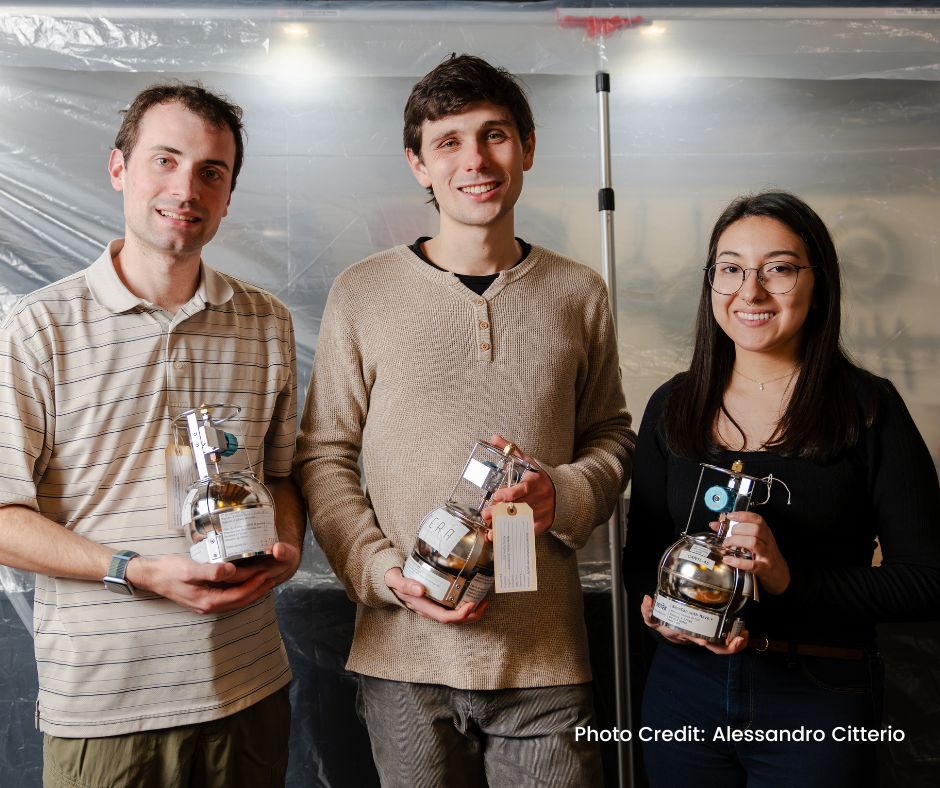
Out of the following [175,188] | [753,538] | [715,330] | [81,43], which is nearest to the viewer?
[753,538]

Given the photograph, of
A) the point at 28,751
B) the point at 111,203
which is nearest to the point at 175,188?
the point at 111,203

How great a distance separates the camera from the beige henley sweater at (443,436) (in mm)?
1388

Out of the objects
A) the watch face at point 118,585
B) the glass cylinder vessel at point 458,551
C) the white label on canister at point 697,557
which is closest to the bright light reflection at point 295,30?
the glass cylinder vessel at point 458,551

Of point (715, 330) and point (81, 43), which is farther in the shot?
point (81, 43)

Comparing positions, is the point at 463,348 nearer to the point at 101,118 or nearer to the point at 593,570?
the point at 593,570

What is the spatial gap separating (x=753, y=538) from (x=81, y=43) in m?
1.80

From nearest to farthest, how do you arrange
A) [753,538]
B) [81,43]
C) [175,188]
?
[753,538], [175,188], [81,43]

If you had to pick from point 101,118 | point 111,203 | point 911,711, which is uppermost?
point 101,118

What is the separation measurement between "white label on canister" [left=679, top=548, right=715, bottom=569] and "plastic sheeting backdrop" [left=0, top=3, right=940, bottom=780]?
2.99ft

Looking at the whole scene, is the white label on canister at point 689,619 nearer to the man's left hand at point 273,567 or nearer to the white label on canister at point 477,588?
the white label on canister at point 477,588

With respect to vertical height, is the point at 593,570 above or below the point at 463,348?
below

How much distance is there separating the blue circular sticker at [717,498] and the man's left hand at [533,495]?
239 millimetres

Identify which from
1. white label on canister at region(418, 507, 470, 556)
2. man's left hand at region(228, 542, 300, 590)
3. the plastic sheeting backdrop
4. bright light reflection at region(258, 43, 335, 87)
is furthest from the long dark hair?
bright light reflection at region(258, 43, 335, 87)

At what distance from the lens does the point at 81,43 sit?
A: 2.01 metres
